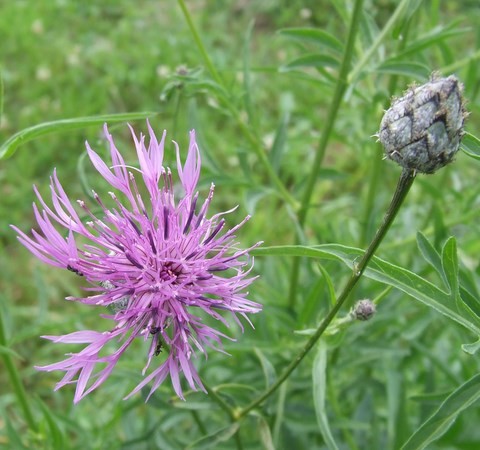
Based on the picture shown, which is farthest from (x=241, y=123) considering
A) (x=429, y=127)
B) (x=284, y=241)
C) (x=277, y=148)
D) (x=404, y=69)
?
(x=284, y=241)

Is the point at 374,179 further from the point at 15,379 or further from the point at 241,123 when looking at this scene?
the point at 15,379

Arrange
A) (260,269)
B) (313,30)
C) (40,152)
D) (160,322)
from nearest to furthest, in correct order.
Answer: (160,322), (313,30), (260,269), (40,152)

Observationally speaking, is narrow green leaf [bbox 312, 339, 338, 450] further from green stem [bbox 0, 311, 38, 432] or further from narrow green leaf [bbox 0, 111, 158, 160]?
green stem [bbox 0, 311, 38, 432]

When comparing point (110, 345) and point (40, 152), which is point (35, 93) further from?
point (110, 345)

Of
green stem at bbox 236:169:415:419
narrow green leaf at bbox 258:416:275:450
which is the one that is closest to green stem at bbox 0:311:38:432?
narrow green leaf at bbox 258:416:275:450

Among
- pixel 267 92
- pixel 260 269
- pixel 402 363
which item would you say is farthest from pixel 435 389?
pixel 267 92

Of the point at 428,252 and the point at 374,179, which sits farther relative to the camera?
the point at 374,179
